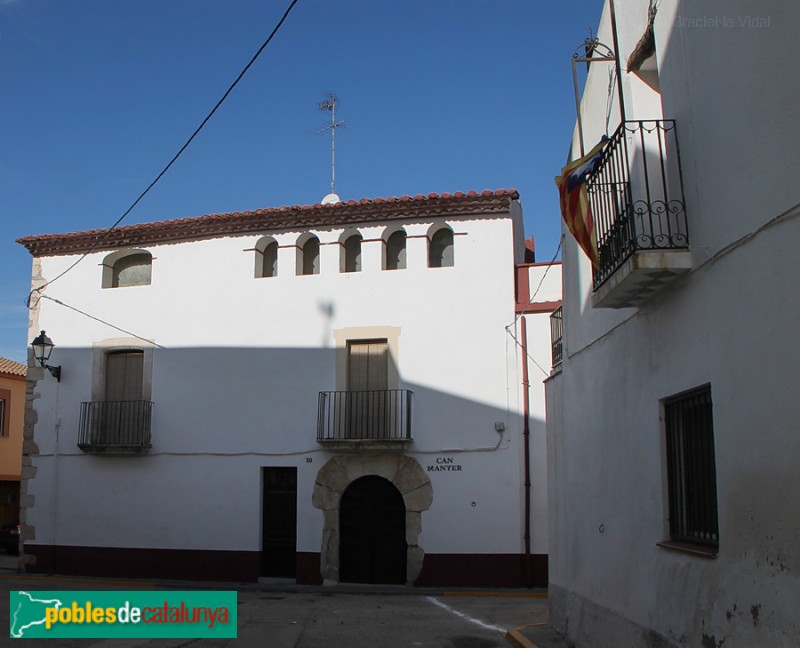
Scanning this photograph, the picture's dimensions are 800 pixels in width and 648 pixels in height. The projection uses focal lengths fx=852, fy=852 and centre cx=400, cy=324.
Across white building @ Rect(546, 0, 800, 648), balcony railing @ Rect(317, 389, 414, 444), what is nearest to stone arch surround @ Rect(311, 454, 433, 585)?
balcony railing @ Rect(317, 389, 414, 444)

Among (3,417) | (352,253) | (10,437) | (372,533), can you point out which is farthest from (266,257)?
(10,437)

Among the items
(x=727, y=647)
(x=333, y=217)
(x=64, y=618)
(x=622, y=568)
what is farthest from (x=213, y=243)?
(x=727, y=647)

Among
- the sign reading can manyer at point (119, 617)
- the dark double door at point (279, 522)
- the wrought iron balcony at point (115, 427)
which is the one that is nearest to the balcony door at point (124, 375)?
the wrought iron balcony at point (115, 427)

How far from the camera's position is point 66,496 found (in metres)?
16.1

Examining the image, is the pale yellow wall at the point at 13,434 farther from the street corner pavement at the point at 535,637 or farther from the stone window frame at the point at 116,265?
the street corner pavement at the point at 535,637

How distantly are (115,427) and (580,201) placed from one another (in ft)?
37.8

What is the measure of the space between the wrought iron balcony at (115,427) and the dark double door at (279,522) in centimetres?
Answer: 243

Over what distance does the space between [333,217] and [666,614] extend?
10647 mm

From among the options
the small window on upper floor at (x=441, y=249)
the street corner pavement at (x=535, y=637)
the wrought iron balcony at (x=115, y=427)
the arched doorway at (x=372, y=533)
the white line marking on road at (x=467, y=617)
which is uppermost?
the small window on upper floor at (x=441, y=249)

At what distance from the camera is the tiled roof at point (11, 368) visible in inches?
974

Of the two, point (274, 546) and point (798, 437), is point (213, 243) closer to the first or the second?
point (274, 546)

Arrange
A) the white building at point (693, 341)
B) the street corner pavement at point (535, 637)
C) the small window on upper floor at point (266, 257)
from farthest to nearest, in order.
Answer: the small window on upper floor at point (266, 257)
the street corner pavement at point (535, 637)
the white building at point (693, 341)

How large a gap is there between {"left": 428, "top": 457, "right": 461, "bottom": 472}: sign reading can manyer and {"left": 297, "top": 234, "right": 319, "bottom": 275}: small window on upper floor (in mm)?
4163

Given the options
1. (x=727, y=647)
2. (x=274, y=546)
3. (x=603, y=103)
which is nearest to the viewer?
(x=727, y=647)
